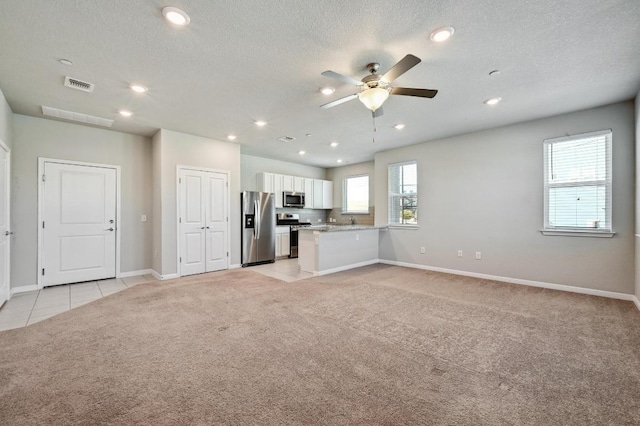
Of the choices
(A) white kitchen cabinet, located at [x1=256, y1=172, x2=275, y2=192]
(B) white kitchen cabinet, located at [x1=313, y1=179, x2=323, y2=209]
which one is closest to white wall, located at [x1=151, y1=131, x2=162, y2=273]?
(A) white kitchen cabinet, located at [x1=256, y1=172, x2=275, y2=192]

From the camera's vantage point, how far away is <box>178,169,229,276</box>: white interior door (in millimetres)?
5102

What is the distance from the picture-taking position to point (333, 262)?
213 inches

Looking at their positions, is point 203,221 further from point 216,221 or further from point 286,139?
point 286,139

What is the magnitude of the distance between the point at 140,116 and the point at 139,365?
3643mm

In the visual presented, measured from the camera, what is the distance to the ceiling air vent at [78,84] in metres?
3.06

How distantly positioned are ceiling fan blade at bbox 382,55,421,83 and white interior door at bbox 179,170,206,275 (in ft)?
13.3

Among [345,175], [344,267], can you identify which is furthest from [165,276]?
[345,175]

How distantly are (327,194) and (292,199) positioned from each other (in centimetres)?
143

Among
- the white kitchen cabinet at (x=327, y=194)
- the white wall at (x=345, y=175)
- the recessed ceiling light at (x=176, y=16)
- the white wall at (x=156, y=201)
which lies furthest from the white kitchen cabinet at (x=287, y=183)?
the recessed ceiling light at (x=176, y=16)

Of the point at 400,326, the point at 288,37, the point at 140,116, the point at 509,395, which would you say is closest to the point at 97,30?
the point at 288,37

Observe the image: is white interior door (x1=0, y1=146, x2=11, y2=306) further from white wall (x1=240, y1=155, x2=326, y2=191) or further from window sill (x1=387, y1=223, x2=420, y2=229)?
window sill (x1=387, y1=223, x2=420, y2=229)

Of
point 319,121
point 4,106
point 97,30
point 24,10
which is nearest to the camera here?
point 24,10

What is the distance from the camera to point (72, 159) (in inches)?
181

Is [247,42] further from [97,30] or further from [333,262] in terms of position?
[333,262]
